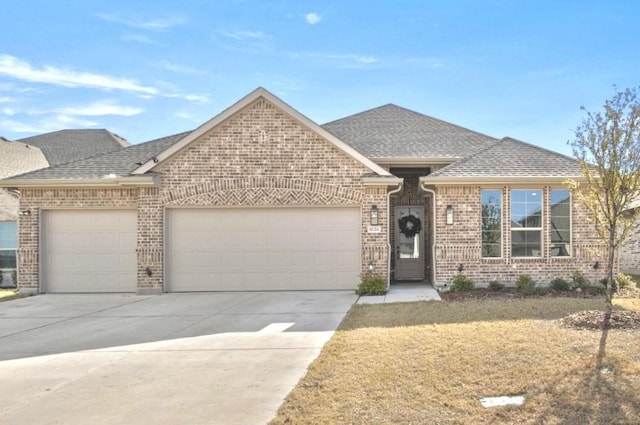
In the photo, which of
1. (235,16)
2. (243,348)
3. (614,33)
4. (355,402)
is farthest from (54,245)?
(614,33)

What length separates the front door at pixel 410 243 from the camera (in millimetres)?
14750

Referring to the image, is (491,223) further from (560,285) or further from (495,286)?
(560,285)

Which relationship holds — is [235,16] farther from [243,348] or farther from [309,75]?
[243,348]

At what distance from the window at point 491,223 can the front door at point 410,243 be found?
8.76 ft

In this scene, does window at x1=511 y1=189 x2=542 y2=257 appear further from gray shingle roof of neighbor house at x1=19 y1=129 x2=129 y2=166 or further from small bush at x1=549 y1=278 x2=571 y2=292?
gray shingle roof of neighbor house at x1=19 y1=129 x2=129 y2=166

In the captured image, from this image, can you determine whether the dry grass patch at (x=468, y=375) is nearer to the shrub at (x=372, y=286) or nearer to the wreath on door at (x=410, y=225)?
the shrub at (x=372, y=286)

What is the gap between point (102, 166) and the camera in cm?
1363

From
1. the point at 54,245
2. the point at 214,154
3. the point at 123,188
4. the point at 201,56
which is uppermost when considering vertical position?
the point at 201,56

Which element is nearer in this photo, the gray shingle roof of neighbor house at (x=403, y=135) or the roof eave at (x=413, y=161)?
the roof eave at (x=413, y=161)

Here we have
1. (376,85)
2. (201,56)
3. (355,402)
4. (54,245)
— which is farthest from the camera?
(376,85)

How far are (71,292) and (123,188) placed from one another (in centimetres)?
333

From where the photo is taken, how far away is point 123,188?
506 inches

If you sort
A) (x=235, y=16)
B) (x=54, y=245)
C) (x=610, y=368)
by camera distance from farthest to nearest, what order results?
(x=54, y=245) < (x=235, y=16) < (x=610, y=368)

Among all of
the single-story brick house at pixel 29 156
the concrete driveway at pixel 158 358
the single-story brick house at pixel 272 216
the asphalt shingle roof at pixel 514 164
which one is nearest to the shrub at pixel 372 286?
the single-story brick house at pixel 272 216
